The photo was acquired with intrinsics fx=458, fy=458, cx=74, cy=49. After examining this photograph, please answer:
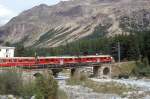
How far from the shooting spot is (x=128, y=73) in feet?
396

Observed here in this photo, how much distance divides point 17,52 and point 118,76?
1738 inches

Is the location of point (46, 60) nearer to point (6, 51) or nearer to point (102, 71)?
point (6, 51)

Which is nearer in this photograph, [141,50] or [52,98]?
[52,98]

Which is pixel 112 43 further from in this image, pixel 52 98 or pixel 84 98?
pixel 52 98

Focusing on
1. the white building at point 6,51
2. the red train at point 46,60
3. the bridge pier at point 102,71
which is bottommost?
the bridge pier at point 102,71

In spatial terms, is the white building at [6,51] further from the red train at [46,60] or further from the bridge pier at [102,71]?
the bridge pier at [102,71]

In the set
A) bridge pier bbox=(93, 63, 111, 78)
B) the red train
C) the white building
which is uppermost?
the white building

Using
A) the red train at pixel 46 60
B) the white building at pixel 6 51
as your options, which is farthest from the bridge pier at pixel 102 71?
the white building at pixel 6 51

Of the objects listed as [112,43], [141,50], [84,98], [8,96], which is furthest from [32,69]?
[112,43]

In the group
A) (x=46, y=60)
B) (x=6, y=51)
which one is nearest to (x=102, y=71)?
(x=6, y=51)

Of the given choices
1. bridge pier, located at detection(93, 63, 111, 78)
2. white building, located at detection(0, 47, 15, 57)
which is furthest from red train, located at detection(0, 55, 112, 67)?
white building, located at detection(0, 47, 15, 57)

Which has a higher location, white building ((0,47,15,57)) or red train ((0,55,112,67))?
white building ((0,47,15,57))

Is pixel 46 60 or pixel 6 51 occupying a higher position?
pixel 6 51

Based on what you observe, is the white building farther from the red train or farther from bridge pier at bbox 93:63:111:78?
bridge pier at bbox 93:63:111:78
